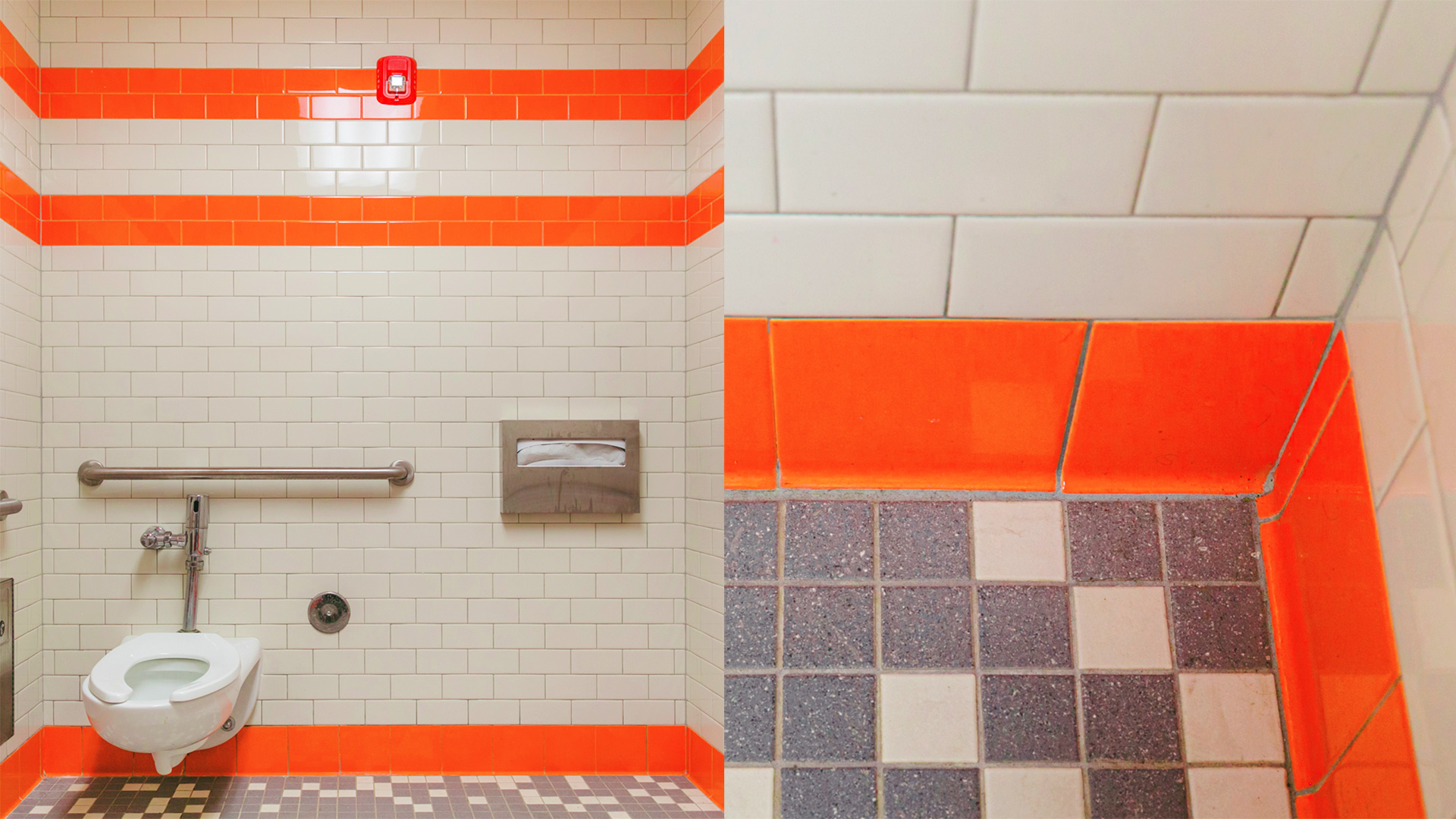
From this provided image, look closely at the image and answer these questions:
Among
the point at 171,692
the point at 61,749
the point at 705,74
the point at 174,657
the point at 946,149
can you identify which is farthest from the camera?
the point at 61,749

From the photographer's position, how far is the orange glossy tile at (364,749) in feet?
7.89

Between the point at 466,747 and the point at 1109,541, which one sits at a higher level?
the point at 1109,541

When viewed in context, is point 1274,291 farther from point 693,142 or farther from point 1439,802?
point 693,142

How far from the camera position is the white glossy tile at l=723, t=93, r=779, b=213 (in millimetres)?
561

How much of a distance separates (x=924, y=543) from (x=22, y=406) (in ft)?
8.92

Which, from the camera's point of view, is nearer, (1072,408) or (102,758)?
(1072,408)

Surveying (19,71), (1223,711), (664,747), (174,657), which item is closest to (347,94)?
(19,71)

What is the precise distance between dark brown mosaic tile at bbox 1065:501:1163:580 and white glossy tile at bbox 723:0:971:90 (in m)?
0.32

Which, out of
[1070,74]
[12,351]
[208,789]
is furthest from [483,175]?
[1070,74]

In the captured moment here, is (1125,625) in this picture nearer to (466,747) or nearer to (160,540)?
(466,747)

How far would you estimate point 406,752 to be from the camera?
7.91 feet

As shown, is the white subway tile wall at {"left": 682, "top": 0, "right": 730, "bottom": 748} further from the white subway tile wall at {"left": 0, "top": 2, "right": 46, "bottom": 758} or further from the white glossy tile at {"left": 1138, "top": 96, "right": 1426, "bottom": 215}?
the white subway tile wall at {"left": 0, "top": 2, "right": 46, "bottom": 758}

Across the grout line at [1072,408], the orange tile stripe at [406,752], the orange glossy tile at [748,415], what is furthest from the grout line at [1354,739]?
the orange tile stripe at [406,752]

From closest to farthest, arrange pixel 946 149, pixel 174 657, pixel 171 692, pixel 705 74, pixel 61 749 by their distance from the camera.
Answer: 1. pixel 946 149
2. pixel 171 692
3. pixel 174 657
4. pixel 705 74
5. pixel 61 749
